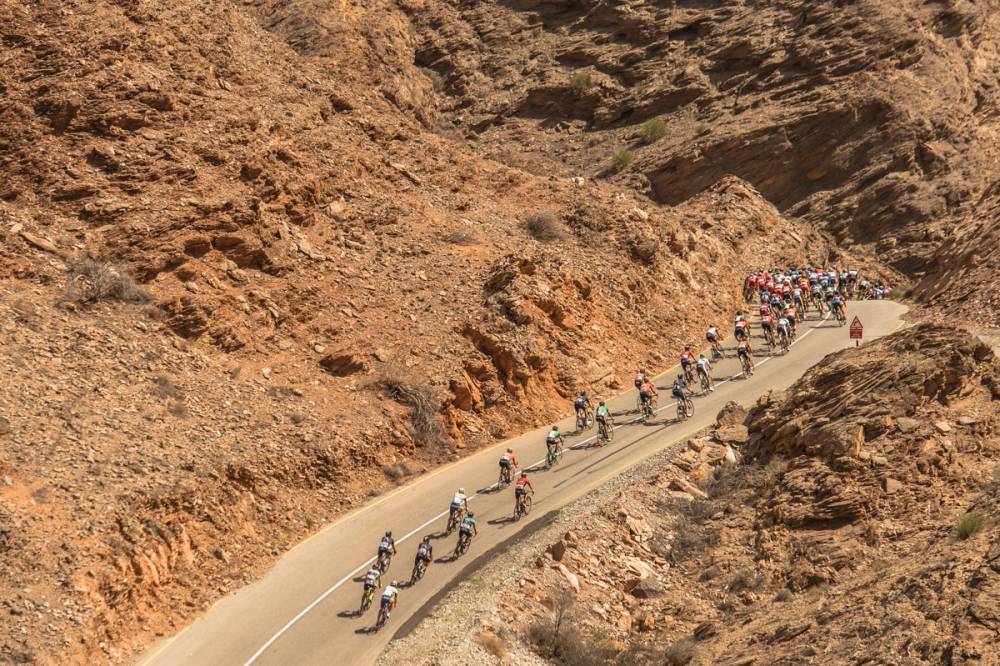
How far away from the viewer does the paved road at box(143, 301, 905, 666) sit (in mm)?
20750

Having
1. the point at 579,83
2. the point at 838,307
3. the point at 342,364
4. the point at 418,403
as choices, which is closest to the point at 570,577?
the point at 418,403

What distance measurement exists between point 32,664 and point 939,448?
1701 cm

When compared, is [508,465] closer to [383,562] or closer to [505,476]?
[505,476]

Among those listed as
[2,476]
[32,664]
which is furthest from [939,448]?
[2,476]

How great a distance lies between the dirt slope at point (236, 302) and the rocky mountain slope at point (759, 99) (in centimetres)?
1624

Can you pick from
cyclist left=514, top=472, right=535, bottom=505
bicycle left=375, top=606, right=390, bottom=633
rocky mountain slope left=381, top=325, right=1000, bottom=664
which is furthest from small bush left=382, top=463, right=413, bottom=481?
bicycle left=375, top=606, right=390, bottom=633

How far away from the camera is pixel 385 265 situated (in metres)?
36.1

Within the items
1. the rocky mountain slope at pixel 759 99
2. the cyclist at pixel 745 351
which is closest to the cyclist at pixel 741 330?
the cyclist at pixel 745 351

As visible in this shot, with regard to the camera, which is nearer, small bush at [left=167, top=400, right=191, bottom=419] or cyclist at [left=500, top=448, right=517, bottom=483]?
small bush at [left=167, top=400, right=191, bottom=419]

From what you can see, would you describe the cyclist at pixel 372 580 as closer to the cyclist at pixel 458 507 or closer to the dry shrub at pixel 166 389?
the cyclist at pixel 458 507

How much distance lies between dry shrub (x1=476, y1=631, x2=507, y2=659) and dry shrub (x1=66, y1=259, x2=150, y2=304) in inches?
611

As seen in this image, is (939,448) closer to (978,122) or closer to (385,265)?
(385,265)

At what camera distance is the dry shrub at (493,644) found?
19281 millimetres

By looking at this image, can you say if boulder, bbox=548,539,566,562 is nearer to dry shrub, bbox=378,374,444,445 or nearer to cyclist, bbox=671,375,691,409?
dry shrub, bbox=378,374,444,445
